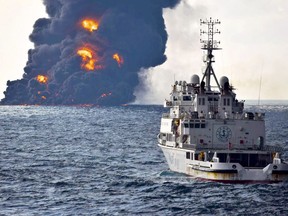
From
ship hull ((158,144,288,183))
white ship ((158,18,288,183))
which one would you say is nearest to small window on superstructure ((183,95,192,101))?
white ship ((158,18,288,183))

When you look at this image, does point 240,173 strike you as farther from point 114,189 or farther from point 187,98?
point 187,98

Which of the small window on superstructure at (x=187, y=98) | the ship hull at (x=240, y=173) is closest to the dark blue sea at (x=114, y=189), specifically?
the ship hull at (x=240, y=173)

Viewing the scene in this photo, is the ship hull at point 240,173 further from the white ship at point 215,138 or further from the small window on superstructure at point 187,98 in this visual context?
the small window on superstructure at point 187,98

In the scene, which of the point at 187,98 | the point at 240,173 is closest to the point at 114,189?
the point at 240,173

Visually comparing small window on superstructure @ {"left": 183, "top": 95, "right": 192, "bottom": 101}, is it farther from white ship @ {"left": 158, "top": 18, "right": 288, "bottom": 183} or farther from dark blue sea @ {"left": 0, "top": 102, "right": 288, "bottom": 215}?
dark blue sea @ {"left": 0, "top": 102, "right": 288, "bottom": 215}

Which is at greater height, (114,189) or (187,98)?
(187,98)

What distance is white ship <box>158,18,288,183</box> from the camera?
6712cm

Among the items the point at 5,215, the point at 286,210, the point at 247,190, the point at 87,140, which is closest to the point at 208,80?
the point at 247,190

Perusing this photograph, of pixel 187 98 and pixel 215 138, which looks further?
pixel 187 98

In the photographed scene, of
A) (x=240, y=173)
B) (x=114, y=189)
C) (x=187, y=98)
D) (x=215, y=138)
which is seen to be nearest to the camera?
(x=240, y=173)

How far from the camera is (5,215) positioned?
5472cm

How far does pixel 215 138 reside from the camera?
7406cm

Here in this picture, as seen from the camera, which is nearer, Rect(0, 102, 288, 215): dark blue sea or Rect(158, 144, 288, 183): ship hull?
Rect(0, 102, 288, 215): dark blue sea

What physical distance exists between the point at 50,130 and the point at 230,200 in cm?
11125
